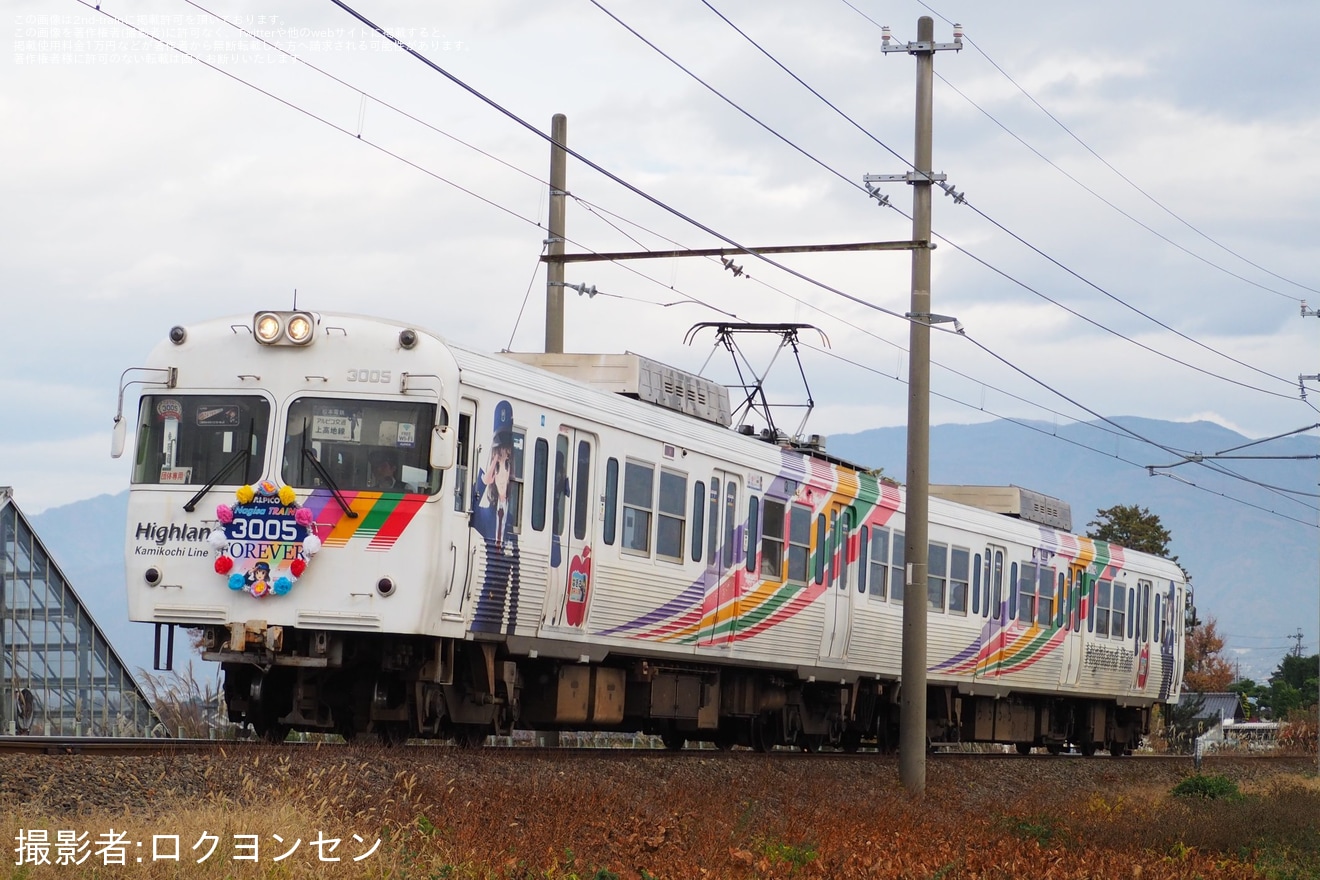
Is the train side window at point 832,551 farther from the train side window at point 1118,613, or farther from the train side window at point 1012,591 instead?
the train side window at point 1118,613

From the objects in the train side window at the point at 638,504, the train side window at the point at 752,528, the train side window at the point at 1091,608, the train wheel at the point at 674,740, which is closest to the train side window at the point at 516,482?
the train side window at the point at 638,504

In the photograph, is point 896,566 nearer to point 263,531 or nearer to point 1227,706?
point 263,531

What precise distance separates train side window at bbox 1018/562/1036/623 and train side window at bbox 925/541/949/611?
8.54ft

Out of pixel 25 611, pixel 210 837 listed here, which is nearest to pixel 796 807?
pixel 210 837

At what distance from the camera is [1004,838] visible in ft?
48.0

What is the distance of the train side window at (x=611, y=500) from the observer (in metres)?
16.1

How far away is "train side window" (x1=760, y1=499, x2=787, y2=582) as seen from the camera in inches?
747

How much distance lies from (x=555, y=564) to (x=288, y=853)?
648 centimetres

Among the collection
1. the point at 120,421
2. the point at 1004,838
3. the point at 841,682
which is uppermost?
the point at 120,421

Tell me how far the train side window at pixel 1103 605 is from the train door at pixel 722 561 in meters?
11.0

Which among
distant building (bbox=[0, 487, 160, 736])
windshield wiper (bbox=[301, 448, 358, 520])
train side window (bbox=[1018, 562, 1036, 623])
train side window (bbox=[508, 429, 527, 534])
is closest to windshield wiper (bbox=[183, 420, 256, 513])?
windshield wiper (bbox=[301, 448, 358, 520])

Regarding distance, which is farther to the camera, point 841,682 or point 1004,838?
point 841,682

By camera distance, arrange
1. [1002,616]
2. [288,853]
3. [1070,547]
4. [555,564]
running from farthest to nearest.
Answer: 1. [1070,547]
2. [1002,616]
3. [555,564]
4. [288,853]

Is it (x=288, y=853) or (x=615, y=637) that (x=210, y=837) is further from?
(x=615, y=637)
